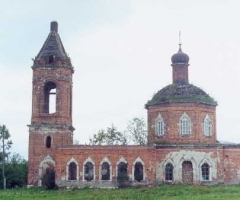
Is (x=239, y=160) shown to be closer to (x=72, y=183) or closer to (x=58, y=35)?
(x=72, y=183)

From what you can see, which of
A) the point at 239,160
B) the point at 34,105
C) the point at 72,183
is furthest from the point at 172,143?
the point at 34,105

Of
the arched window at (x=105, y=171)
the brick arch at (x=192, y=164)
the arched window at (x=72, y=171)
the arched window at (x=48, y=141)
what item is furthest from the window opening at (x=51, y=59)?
the brick arch at (x=192, y=164)

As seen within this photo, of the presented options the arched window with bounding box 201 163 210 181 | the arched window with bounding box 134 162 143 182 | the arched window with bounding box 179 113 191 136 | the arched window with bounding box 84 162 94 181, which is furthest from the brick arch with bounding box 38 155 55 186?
the arched window with bounding box 201 163 210 181

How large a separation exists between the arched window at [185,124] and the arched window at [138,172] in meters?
4.03

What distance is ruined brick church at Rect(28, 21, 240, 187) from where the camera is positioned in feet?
114

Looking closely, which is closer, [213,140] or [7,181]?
[213,140]

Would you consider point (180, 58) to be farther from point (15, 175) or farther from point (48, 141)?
point (15, 175)

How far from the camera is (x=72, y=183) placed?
34625mm

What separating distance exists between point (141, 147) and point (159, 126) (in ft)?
10.6

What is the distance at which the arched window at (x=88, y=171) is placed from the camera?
115ft

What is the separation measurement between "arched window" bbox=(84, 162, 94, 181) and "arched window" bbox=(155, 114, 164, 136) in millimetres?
5804

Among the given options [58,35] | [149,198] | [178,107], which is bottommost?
[149,198]

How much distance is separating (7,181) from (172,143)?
16221mm

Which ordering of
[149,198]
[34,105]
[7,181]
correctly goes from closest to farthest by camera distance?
[149,198]
[34,105]
[7,181]
